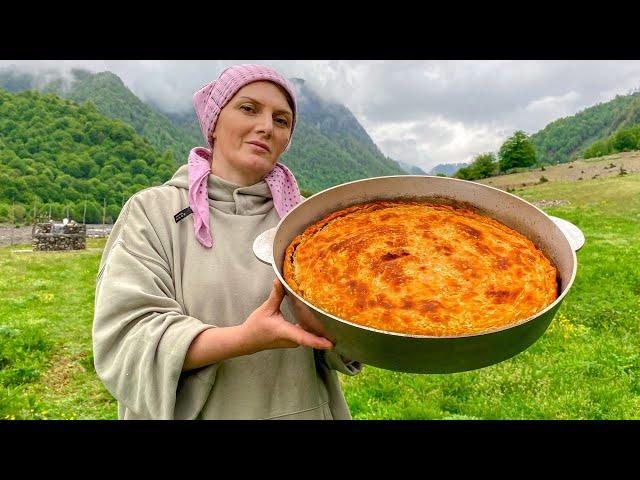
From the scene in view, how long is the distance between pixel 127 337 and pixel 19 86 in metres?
148

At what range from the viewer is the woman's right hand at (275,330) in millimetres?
1670

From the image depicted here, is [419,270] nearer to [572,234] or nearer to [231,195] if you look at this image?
[572,234]

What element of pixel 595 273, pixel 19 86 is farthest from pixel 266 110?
pixel 19 86

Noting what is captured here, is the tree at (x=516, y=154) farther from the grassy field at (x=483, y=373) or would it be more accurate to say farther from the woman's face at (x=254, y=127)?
the woman's face at (x=254, y=127)

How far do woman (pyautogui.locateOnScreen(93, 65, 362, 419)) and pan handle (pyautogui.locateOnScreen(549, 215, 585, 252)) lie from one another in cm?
97

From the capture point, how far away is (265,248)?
1.81 metres

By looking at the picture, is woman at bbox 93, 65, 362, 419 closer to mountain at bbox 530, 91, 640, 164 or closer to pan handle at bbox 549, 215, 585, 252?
pan handle at bbox 549, 215, 585, 252

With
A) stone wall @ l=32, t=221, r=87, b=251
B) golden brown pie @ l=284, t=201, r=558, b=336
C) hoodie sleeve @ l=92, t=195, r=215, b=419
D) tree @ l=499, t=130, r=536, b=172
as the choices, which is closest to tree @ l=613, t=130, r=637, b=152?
tree @ l=499, t=130, r=536, b=172

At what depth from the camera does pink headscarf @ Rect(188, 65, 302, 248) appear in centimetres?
210

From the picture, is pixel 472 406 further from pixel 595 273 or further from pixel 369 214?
pixel 595 273

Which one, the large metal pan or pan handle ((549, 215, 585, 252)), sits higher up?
pan handle ((549, 215, 585, 252))

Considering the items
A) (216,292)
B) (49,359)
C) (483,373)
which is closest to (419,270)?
(216,292)

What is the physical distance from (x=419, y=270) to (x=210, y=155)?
3.94 feet

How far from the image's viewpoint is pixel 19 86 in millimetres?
124000
